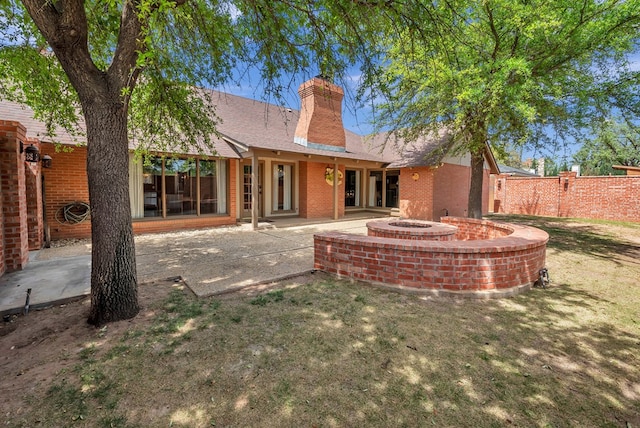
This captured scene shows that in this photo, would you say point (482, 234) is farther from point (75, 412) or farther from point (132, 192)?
point (132, 192)

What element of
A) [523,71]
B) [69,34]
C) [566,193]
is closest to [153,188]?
[69,34]

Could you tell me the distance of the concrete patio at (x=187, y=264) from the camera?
434 centimetres

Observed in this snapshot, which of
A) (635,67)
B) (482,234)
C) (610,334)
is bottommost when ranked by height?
(610,334)

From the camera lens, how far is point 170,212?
10172 millimetres

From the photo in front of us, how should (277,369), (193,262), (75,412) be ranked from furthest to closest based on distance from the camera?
1. (193,262)
2. (277,369)
3. (75,412)

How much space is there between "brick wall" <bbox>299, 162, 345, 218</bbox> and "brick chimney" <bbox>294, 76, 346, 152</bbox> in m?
1.03

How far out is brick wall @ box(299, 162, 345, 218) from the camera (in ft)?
42.8

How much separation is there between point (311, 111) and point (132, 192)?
7872mm

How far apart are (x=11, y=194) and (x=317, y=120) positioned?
1059 cm

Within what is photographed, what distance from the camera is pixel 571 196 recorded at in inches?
620

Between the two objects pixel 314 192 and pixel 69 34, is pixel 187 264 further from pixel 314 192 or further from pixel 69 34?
pixel 314 192

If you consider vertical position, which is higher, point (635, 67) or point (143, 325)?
point (635, 67)

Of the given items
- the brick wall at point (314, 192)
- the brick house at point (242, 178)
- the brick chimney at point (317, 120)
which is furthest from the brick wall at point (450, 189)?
the brick chimney at point (317, 120)

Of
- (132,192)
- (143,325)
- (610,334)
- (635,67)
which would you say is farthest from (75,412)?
(635,67)
